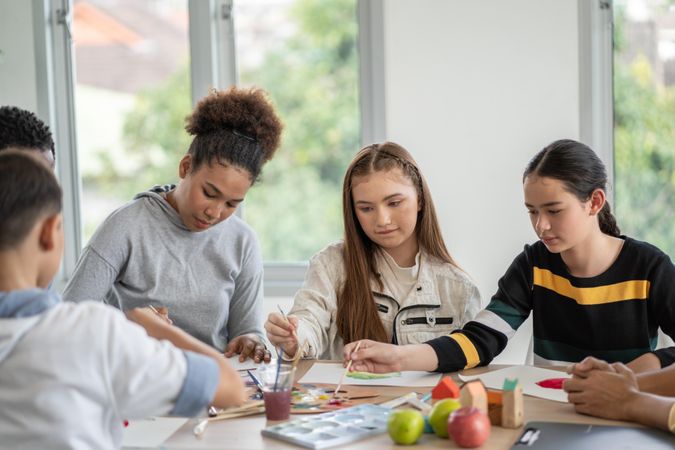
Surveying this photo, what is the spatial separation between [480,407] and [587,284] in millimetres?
731

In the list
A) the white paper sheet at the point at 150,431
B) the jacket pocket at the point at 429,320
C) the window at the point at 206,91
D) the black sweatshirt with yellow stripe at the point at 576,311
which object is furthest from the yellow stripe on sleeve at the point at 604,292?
the window at the point at 206,91

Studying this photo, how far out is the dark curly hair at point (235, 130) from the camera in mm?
2314

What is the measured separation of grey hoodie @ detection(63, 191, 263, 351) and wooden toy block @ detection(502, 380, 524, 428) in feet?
3.40

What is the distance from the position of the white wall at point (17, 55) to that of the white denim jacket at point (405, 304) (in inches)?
78.5

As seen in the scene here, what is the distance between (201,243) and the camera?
246cm

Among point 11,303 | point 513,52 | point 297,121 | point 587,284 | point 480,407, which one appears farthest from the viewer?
point 297,121

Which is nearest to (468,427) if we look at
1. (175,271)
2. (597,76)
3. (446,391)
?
(446,391)

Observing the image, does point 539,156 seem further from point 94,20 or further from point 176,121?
point 94,20

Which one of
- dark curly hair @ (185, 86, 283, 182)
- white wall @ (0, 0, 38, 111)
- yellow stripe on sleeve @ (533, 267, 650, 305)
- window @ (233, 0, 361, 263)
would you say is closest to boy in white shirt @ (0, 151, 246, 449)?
dark curly hair @ (185, 86, 283, 182)

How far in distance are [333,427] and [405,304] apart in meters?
0.80

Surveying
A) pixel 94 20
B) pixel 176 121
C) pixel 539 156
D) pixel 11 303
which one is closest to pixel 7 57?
pixel 94 20

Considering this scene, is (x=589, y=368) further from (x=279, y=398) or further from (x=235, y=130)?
(x=235, y=130)

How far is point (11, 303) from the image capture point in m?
1.23

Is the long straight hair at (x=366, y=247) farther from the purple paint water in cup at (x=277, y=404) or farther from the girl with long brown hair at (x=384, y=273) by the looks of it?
the purple paint water in cup at (x=277, y=404)
